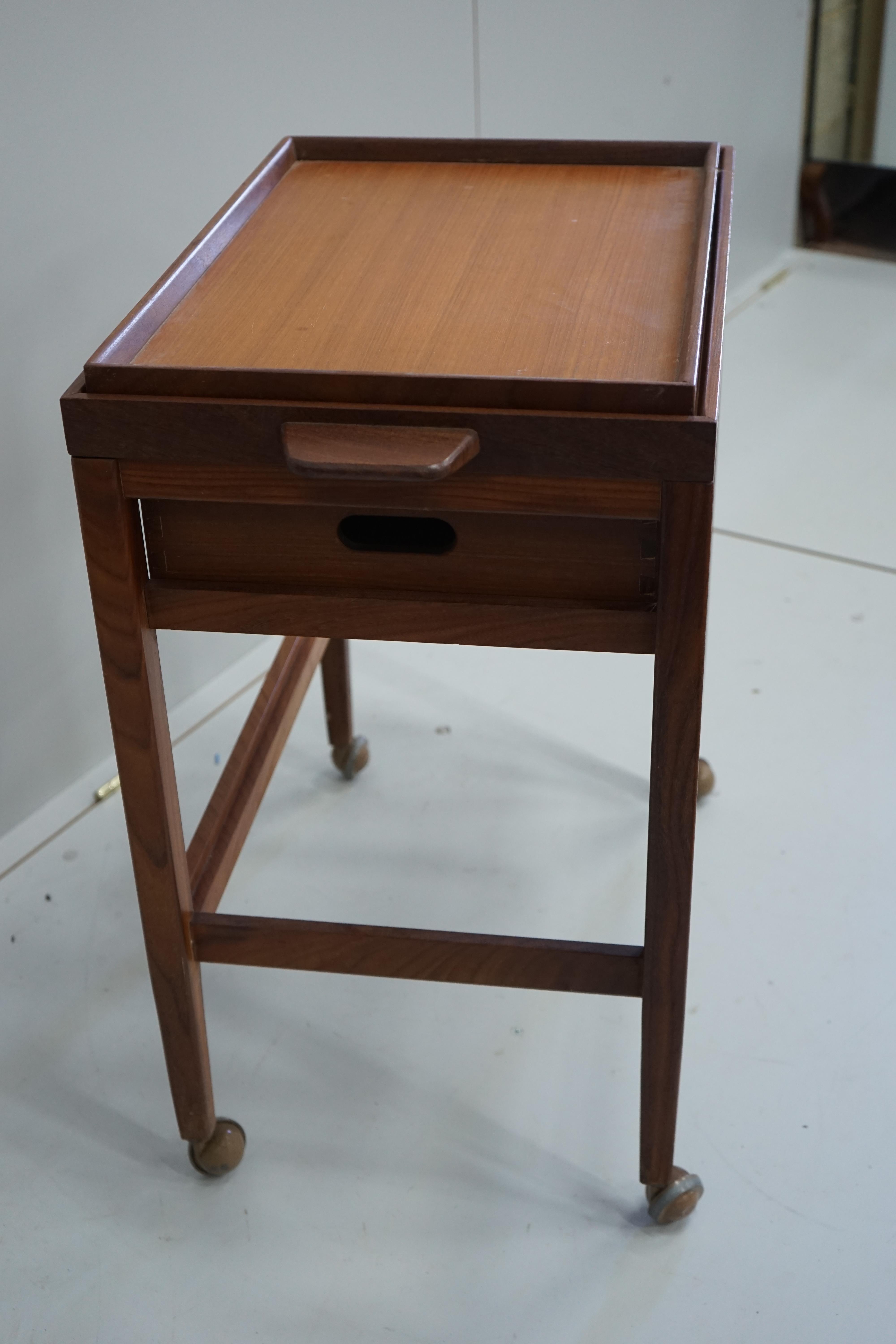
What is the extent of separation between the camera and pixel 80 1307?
1112 millimetres

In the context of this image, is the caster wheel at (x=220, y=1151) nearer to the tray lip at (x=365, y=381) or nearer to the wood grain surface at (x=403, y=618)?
the wood grain surface at (x=403, y=618)

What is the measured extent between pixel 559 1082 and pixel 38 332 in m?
0.98

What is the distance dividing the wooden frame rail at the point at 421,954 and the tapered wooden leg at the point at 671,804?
34mm

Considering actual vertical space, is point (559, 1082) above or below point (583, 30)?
below

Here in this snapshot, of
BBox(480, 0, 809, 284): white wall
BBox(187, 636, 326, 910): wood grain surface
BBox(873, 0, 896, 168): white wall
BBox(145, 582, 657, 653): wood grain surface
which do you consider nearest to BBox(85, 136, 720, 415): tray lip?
BBox(145, 582, 657, 653): wood grain surface

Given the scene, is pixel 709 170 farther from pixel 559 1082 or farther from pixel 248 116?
pixel 559 1082

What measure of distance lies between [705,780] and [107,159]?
1003 mm

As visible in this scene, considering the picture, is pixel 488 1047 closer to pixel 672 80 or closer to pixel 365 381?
pixel 365 381

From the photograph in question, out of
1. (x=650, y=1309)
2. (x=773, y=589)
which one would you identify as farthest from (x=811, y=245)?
(x=650, y=1309)

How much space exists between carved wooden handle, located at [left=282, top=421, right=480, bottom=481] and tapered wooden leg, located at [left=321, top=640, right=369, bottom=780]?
74 cm

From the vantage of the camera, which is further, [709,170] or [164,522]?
[709,170]

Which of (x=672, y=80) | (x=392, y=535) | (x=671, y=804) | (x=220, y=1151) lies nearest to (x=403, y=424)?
(x=392, y=535)

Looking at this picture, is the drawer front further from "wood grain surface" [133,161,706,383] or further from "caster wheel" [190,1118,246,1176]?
"caster wheel" [190,1118,246,1176]

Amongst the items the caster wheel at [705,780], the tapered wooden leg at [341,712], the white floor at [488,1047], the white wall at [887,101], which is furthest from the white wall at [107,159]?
the white wall at [887,101]
